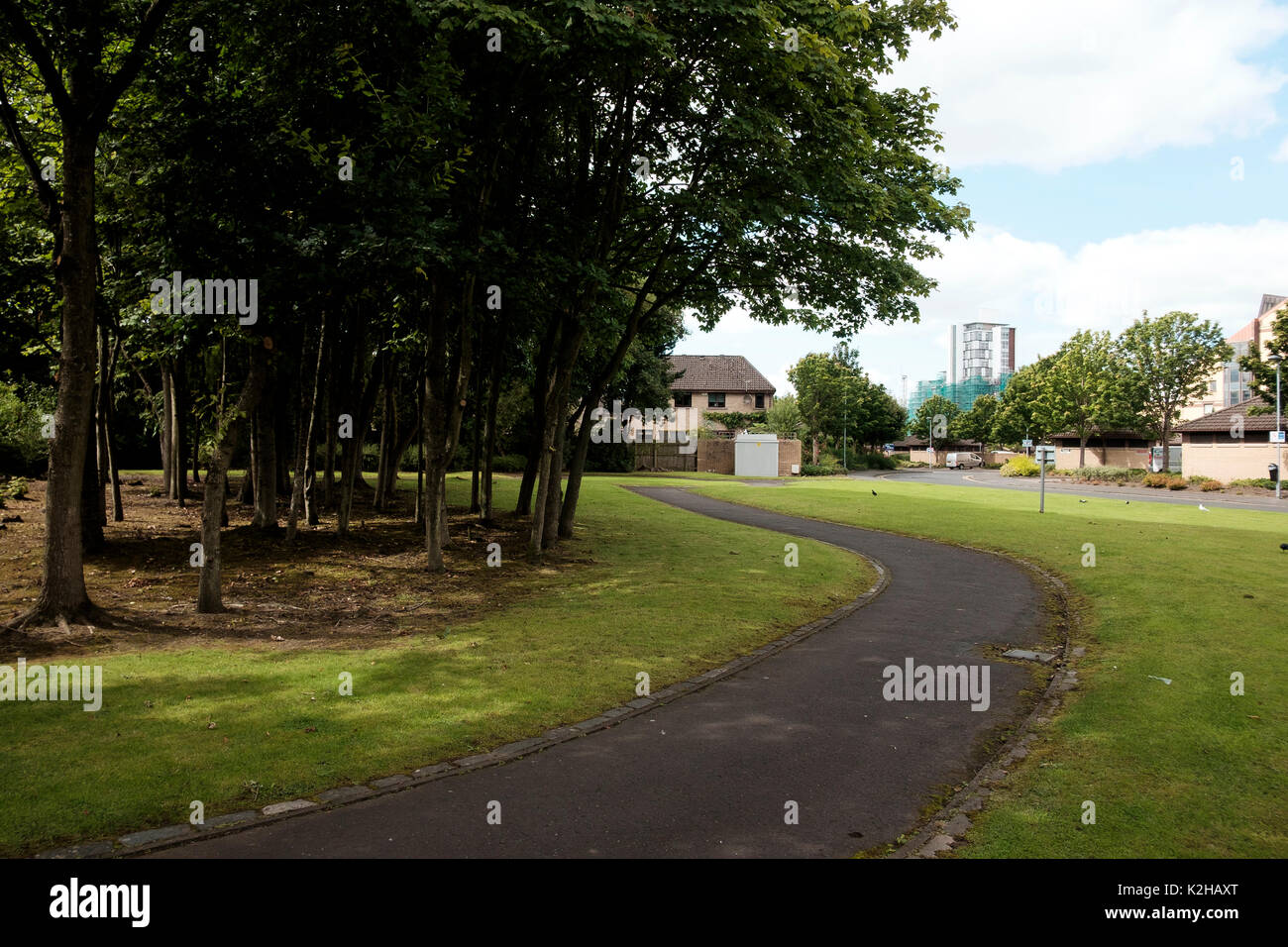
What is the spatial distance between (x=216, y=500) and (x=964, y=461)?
105531 millimetres

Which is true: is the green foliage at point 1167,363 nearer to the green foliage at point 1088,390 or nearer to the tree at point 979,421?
the green foliage at point 1088,390

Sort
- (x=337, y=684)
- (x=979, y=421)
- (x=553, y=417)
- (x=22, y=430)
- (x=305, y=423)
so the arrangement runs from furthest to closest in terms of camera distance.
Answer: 1. (x=979, y=421)
2. (x=22, y=430)
3. (x=305, y=423)
4. (x=553, y=417)
5. (x=337, y=684)

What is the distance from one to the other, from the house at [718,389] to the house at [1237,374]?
173ft

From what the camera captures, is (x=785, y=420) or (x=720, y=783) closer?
(x=720, y=783)

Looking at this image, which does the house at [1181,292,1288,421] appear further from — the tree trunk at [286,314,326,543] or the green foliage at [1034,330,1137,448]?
the tree trunk at [286,314,326,543]

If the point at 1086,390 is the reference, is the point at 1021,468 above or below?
below

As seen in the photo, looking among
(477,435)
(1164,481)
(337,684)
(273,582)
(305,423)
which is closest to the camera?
(337,684)

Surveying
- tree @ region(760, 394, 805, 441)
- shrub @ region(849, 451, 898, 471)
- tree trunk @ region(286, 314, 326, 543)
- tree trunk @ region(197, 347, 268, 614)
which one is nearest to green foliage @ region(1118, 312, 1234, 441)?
shrub @ region(849, 451, 898, 471)

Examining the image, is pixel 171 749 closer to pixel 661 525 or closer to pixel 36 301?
pixel 36 301

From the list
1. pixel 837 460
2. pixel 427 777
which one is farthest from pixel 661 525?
pixel 837 460

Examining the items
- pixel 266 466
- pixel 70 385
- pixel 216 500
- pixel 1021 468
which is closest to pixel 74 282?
pixel 70 385

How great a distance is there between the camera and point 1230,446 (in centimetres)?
5319

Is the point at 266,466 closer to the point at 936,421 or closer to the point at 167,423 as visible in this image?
the point at 167,423
